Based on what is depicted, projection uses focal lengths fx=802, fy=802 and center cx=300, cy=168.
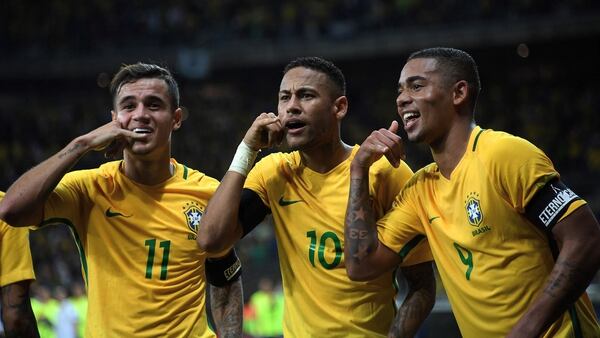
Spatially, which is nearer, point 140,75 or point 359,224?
point 359,224

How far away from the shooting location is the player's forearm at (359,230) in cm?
402

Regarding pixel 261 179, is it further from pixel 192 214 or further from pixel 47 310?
pixel 47 310

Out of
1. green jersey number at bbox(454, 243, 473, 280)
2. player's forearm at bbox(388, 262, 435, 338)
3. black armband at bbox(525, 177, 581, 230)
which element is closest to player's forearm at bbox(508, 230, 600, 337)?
black armband at bbox(525, 177, 581, 230)

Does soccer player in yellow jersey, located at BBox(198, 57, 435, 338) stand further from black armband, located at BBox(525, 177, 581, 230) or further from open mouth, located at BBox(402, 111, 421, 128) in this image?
black armband, located at BBox(525, 177, 581, 230)

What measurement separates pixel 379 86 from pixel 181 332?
77.8 feet

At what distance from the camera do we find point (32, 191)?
4.08 metres

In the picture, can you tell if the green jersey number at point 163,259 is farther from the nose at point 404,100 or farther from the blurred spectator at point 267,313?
the blurred spectator at point 267,313

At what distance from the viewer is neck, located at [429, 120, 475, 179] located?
401 cm

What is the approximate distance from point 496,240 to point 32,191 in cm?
231

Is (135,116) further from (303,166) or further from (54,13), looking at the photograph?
(54,13)

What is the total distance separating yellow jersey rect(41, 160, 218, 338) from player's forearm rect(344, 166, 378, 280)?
3.27ft

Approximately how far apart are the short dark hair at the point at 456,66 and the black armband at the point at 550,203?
78cm

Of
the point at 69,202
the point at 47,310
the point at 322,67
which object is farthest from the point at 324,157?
the point at 47,310

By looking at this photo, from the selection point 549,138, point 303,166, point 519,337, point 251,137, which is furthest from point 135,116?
point 549,138
